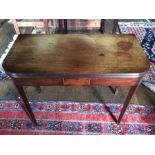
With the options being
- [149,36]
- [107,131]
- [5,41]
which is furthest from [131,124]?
[5,41]

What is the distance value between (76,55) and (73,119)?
715 mm

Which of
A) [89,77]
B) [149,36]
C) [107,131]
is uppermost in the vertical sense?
[89,77]

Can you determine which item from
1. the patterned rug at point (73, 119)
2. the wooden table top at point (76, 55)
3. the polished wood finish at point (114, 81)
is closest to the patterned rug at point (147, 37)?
the patterned rug at point (73, 119)

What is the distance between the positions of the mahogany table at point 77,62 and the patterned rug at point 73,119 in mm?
427

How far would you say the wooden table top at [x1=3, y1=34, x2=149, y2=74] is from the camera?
1.09 meters

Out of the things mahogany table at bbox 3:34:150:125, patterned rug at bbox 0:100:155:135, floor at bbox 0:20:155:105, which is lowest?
patterned rug at bbox 0:100:155:135

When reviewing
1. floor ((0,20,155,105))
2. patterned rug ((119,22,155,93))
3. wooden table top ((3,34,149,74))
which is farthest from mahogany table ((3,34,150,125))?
patterned rug ((119,22,155,93))

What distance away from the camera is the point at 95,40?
1.38 metres

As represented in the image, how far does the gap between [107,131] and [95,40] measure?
845mm

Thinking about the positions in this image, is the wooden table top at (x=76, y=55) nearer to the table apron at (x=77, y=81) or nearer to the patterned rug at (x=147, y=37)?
the table apron at (x=77, y=81)

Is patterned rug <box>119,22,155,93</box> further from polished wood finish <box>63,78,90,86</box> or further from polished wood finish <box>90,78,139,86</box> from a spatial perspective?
polished wood finish <box>63,78,90,86</box>

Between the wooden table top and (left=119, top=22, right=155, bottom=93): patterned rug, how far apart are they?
0.85 meters

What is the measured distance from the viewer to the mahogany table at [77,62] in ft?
3.52

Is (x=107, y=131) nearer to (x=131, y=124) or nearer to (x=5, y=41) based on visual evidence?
(x=131, y=124)
